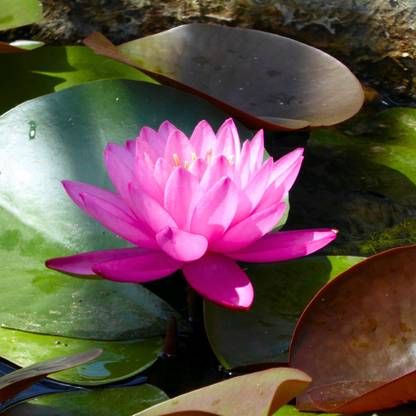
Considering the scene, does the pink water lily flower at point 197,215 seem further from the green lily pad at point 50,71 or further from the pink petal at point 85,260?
the green lily pad at point 50,71

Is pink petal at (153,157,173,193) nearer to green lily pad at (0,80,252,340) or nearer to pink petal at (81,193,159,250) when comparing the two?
pink petal at (81,193,159,250)

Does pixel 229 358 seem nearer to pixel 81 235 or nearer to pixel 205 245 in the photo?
pixel 205 245

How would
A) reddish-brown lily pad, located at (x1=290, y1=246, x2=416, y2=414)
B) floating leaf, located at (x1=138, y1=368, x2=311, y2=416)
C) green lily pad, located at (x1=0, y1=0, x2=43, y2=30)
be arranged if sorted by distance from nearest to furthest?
floating leaf, located at (x1=138, y1=368, x2=311, y2=416), reddish-brown lily pad, located at (x1=290, y1=246, x2=416, y2=414), green lily pad, located at (x1=0, y1=0, x2=43, y2=30)

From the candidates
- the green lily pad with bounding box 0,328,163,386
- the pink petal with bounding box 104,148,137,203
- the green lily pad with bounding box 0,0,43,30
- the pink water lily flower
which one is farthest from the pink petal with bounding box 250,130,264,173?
the green lily pad with bounding box 0,0,43,30

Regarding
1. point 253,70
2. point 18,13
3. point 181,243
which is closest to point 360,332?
point 181,243

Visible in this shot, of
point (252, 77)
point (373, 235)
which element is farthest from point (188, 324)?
point (252, 77)

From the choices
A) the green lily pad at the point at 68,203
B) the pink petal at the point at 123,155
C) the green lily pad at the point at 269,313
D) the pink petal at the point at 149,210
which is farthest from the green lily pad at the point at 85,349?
the pink petal at the point at 123,155

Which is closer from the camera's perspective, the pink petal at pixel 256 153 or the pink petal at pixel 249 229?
the pink petal at pixel 249 229
